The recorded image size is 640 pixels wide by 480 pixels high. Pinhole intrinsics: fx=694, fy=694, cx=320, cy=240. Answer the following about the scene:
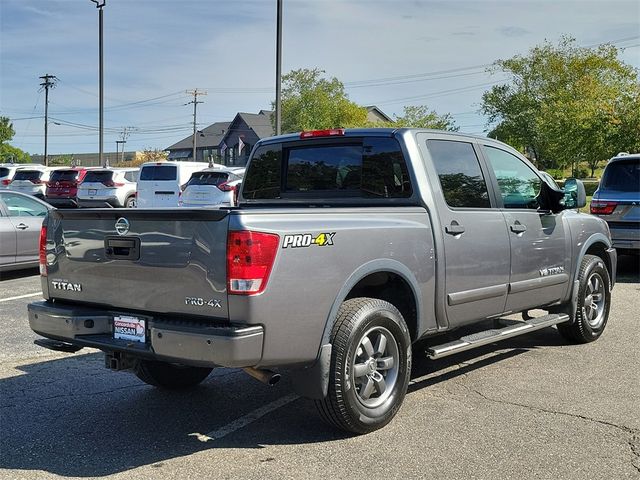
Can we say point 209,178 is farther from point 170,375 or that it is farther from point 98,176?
point 170,375

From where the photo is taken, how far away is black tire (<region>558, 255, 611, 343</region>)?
261 inches

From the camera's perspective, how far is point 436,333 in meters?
5.02

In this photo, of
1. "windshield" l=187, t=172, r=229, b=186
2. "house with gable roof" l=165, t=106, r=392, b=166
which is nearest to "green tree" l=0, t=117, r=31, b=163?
"house with gable roof" l=165, t=106, r=392, b=166

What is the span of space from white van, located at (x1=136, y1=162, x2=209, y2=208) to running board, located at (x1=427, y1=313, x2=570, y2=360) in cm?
1601

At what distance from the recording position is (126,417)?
15.5 feet

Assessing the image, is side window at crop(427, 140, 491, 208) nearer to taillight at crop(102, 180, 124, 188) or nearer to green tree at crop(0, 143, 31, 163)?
taillight at crop(102, 180, 124, 188)

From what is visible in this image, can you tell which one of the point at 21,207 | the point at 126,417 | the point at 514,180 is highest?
the point at 514,180

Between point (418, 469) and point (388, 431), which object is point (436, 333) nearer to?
point (388, 431)

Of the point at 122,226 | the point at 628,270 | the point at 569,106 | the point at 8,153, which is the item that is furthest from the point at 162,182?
the point at 8,153

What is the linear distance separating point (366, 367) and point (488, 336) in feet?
4.65

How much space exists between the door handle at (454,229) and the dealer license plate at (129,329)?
2.22m

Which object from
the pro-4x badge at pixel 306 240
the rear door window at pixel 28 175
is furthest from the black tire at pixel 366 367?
the rear door window at pixel 28 175

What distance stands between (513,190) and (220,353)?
10.9 feet

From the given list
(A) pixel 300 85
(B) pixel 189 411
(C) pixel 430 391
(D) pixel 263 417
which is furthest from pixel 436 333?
(A) pixel 300 85
